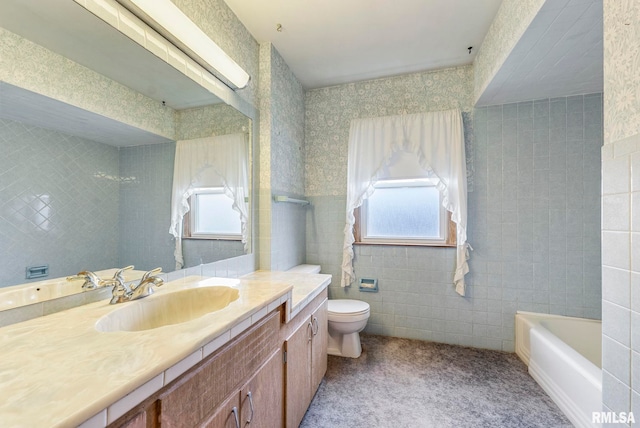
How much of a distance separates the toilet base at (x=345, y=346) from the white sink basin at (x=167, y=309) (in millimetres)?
1320

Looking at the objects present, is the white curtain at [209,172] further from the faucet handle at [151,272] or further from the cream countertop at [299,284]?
the cream countertop at [299,284]

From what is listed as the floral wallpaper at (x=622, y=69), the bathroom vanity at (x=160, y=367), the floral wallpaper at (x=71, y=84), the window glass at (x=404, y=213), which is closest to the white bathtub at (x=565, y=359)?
the window glass at (x=404, y=213)

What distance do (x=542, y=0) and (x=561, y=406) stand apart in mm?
2258

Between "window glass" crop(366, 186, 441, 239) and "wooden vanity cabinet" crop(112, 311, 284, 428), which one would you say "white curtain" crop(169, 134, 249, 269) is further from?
"window glass" crop(366, 186, 441, 239)

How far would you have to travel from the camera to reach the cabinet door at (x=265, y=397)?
38.4 inches

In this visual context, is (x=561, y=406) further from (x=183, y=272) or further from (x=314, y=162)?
(x=314, y=162)

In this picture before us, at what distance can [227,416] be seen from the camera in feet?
2.84

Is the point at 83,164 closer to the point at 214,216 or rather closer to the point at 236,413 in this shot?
the point at 214,216

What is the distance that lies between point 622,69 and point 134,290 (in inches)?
74.0

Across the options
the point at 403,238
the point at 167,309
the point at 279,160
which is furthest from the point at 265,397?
the point at 403,238

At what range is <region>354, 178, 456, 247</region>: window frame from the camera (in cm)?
247

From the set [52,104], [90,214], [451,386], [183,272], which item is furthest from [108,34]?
[451,386]

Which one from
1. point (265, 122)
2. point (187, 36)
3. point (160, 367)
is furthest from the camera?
point (265, 122)

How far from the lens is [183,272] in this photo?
146 centimetres
